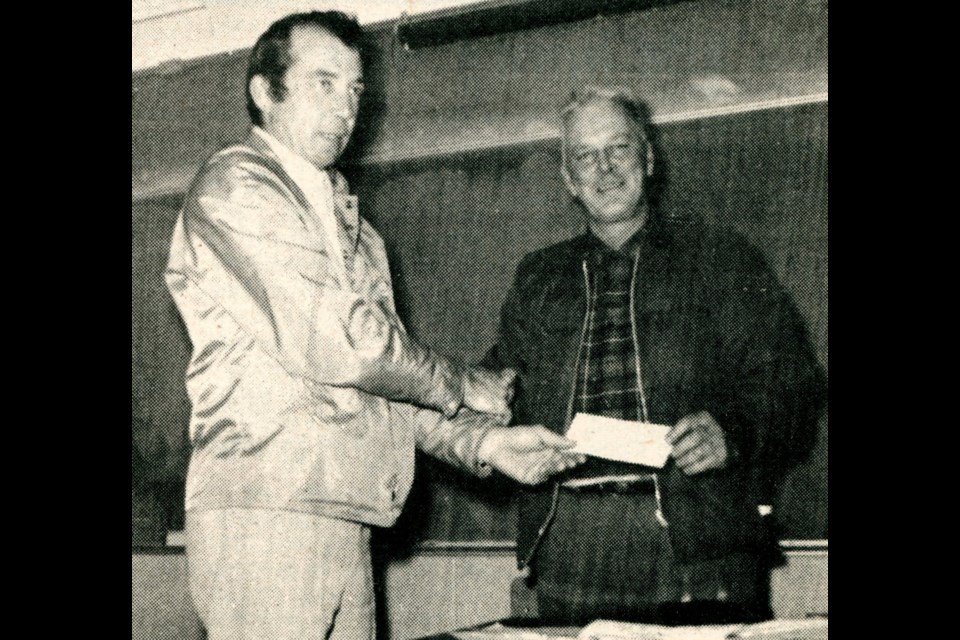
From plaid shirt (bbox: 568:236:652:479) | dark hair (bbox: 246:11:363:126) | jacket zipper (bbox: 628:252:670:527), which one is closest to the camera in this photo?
dark hair (bbox: 246:11:363:126)

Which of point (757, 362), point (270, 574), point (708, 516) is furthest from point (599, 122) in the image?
point (270, 574)

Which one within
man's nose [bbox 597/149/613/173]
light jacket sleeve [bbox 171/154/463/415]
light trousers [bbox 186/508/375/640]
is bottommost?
light trousers [bbox 186/508/375/640]

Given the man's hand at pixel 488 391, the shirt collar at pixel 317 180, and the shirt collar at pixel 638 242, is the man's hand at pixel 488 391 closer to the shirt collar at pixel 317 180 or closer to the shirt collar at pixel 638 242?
the shirt collar at pixel 317 180

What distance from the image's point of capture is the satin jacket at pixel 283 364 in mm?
1886

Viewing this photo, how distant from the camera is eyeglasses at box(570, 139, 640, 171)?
104 inches

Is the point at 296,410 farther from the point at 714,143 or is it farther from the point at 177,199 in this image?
the point at 177,199

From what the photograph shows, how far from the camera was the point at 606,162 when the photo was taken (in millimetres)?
2646

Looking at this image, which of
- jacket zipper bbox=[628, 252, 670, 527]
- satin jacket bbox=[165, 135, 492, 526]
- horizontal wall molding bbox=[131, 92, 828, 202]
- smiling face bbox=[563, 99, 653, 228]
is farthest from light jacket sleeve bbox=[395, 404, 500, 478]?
horizontal wall molding bbox=[131, 92, 828, 202]

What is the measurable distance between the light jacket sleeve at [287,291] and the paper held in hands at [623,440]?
14.3 inches

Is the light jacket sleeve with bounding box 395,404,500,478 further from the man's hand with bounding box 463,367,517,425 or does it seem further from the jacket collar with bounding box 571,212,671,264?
the jacket collar with bounding box 571,212,671,264

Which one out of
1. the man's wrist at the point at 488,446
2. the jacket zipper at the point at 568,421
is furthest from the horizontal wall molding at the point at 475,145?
the man's wrist at the point at 488,446

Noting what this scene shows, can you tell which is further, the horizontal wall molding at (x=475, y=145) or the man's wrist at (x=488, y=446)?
the horizontal wall molding at (x=475, y=145)
